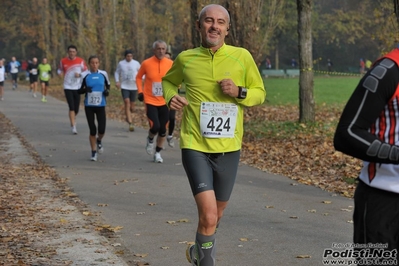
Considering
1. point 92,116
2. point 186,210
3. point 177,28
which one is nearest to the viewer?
point 186,210

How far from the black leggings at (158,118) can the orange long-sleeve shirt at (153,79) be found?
0.31ft

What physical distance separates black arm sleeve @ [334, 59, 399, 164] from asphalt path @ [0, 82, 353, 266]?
3277 mm

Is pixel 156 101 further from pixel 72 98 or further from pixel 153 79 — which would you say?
pixel 72 98

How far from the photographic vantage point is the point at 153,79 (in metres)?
14.0

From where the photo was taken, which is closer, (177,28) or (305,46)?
(305,46)

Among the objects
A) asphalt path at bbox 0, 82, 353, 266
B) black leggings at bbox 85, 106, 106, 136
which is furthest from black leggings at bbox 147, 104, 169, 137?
black leggings at bbox 85, 106, 106, 136

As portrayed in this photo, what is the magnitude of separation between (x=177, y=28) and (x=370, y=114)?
59.7 meters

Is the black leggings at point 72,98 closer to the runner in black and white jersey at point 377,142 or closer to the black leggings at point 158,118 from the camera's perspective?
the black leggings at point 158,118

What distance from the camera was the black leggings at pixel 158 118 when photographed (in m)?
13.8

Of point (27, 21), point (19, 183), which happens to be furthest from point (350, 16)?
point (19, 183)

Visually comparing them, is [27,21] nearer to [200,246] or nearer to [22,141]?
[22,141]

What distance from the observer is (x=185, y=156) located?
6016mm

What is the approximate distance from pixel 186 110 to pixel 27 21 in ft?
248

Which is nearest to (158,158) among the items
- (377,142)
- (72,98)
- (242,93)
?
(72,98)
